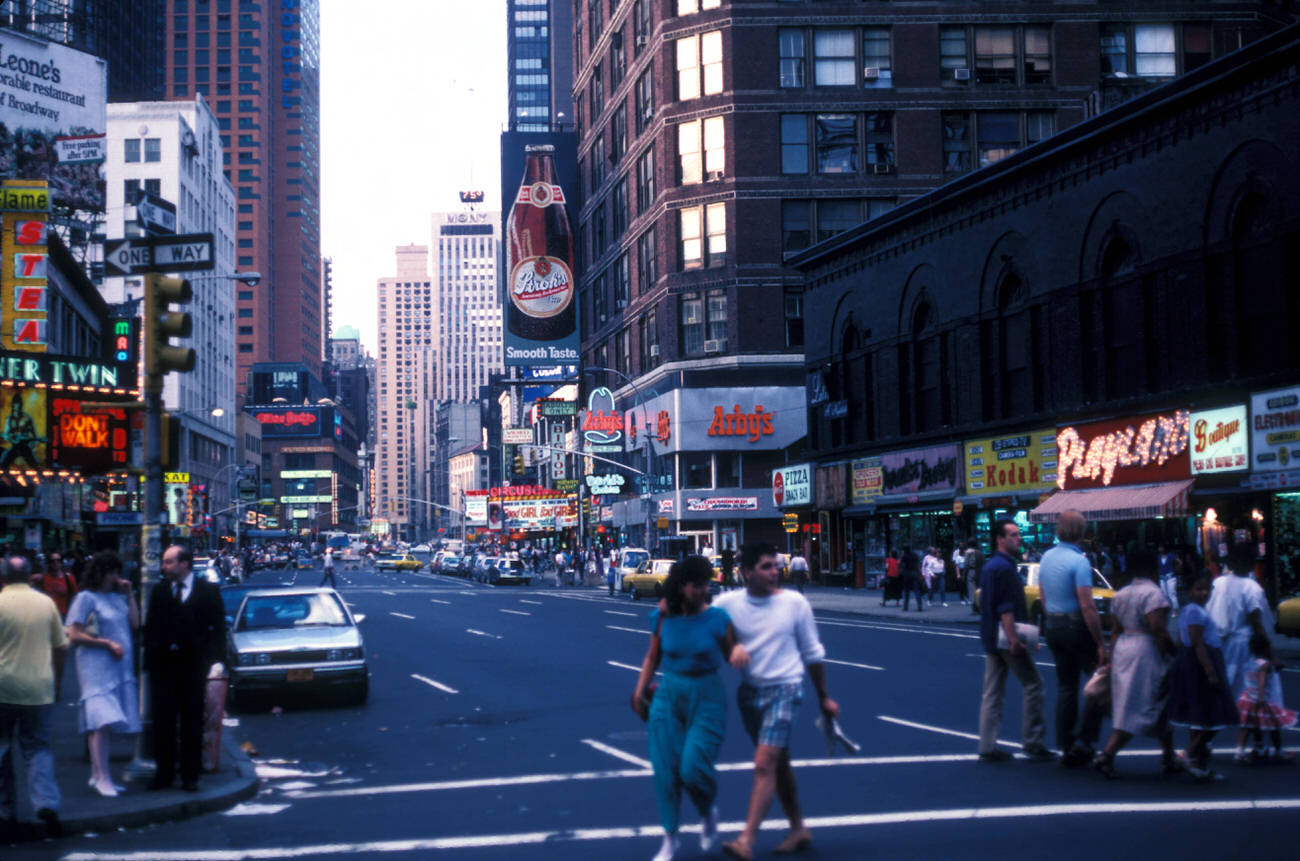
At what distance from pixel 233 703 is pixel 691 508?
50.4 meters

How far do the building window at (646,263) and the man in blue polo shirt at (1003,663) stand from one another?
58.2 metres

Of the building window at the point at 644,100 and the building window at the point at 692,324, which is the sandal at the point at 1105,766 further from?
the building window at the point at 644,100

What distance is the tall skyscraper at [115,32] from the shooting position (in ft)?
191

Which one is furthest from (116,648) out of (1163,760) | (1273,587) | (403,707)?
(1273,587)

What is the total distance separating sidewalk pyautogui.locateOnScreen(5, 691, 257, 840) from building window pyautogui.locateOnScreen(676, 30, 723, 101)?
2148 inches

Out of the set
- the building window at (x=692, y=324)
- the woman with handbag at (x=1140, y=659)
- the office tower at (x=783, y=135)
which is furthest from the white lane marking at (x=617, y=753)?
the building window at (x=692, y=324)

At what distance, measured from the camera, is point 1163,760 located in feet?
37.0

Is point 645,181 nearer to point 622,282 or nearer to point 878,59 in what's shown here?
point 622,282

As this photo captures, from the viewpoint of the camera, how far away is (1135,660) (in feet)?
35.4

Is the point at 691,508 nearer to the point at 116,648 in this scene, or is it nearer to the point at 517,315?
the point at 517,315

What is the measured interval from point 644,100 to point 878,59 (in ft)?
46.0

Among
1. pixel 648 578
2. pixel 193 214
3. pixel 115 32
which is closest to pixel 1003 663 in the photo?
pixel 648 578

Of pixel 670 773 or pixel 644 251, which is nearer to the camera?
pixel 670 773

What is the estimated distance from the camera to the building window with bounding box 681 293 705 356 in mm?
66688
